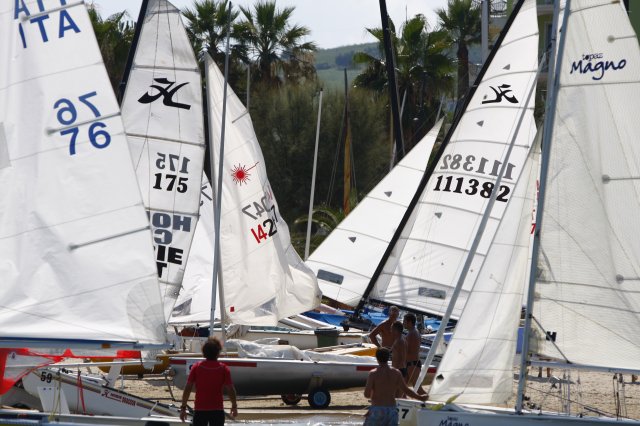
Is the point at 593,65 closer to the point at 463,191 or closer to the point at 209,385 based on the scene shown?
the point at 209,385

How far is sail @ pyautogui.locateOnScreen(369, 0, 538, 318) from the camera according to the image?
17781 millimetres

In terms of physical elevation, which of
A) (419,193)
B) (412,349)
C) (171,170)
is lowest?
(412,349)

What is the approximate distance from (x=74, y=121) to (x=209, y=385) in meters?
2.21

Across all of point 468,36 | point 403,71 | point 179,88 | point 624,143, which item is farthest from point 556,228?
point 468,36

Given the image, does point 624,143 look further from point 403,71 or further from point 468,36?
point 468,36

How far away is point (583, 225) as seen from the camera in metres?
11.6

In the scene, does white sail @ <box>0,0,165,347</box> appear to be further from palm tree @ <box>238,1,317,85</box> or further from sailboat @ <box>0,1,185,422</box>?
palm tree @ <box>238,1,317,85</box>

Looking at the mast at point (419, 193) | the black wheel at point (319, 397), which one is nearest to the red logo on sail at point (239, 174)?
the mast at point (419, 193)

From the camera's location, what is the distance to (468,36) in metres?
41.2

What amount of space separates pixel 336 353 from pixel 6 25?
7.95 metres

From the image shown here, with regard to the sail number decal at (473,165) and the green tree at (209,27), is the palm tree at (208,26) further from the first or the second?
the sail number decal at (473,165)

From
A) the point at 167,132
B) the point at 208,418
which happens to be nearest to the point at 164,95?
the point at 167,132

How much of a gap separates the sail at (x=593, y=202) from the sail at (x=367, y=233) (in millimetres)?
9597

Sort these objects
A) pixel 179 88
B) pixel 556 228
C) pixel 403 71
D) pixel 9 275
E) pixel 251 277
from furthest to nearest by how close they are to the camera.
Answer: pixel 403 71, pixel 251 277, pixel 179 88, pixel 556 228, pixel 9 275
